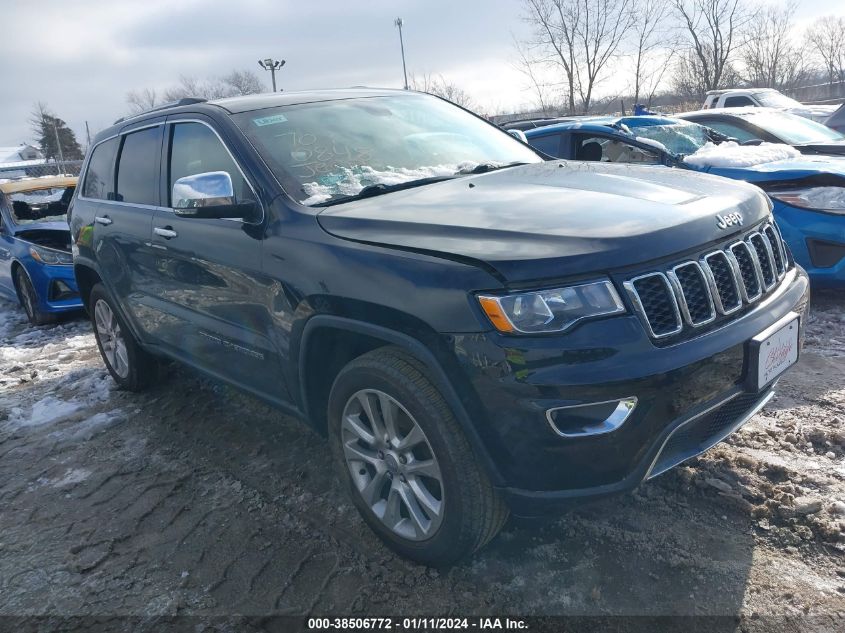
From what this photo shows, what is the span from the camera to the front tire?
2305 millimetres

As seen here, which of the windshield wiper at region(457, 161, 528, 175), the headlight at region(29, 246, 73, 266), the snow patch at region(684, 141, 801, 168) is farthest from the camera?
the headlight at region(29, 246, 73, 266)

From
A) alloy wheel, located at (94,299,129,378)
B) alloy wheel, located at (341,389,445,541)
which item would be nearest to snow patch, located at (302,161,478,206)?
alloy wheel, located at (341,389,445,541)

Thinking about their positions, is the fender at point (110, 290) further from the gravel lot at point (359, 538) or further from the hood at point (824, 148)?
the hood at point (824, 148)

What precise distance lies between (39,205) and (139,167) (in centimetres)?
517

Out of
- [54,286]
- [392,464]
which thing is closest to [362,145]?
[392,464]

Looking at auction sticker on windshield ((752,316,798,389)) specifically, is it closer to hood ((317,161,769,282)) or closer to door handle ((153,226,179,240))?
hood ((317,161,769,282))

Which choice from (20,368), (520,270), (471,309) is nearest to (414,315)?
(471,309)

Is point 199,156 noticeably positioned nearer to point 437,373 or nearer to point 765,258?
point 437,373

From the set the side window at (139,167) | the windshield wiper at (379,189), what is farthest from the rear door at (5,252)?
the windshield wiper at (379,189)

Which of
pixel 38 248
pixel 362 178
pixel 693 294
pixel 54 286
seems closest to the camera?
pixel 693 294

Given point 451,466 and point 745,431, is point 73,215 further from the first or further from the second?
point 745,431

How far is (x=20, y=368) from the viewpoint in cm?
604

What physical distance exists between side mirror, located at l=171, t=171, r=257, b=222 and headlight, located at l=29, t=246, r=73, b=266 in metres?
5.30

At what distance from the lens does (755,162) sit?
5.71 meters
